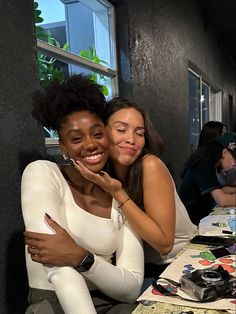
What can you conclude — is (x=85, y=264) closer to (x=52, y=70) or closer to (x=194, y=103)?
(x=52, y=70)

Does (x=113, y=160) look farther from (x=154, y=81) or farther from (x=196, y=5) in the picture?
(x=196, y=5)

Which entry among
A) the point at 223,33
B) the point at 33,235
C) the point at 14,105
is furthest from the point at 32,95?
the point at 223,33

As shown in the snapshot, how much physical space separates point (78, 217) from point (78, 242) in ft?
0.26

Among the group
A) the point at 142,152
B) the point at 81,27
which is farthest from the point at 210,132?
the point at 142,152

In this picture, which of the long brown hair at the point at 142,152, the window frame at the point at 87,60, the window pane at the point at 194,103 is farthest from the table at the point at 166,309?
the window pane at the point at 194,103

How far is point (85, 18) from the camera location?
7.20 ft

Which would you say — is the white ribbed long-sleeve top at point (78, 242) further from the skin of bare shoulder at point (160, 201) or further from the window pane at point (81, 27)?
the window pane at point (81, 27)

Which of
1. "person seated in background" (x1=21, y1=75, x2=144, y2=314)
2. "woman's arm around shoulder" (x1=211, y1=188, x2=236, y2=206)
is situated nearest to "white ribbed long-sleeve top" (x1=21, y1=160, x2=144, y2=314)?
"person seated in background" (x1=21, y1=75, x2=144, y2=314)

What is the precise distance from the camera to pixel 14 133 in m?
1.16

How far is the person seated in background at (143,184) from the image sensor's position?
114 centimetres

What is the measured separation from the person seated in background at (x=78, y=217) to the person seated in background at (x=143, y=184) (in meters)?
0.05

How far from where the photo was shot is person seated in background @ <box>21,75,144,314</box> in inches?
36.9

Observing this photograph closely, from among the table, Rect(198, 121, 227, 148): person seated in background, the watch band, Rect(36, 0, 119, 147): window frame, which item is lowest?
the table

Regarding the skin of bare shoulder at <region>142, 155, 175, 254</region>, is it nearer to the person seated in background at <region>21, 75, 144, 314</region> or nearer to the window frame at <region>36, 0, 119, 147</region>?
the person seated in background at <region>21, 75, 144, 314</region>
